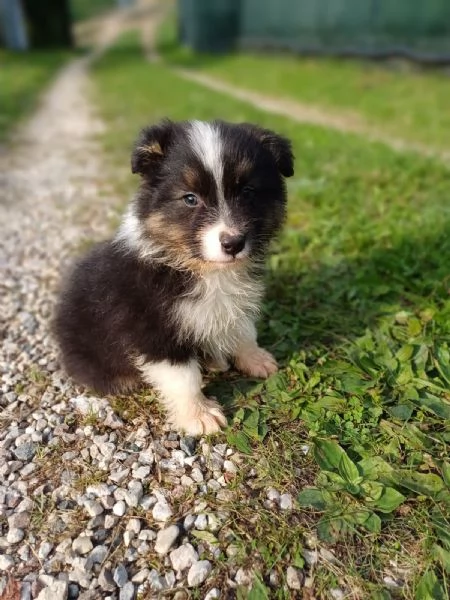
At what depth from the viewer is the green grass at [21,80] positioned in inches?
480

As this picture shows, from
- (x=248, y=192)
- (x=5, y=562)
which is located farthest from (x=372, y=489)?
(x=5, y=562)

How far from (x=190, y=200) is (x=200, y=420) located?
4.22 feet

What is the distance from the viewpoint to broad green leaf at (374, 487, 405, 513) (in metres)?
2.54

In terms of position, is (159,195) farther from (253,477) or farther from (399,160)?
(399,160)

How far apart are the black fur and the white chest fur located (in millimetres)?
58

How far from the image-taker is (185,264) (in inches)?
114

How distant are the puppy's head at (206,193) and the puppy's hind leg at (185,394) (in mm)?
609

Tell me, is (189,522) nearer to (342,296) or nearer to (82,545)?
(82,545)

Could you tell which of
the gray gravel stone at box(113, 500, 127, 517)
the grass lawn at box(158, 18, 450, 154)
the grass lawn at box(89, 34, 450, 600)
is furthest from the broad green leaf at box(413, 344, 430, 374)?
the grass lawn at box(158, 18, 450, 154)

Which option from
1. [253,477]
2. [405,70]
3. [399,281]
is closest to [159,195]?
[253,477]

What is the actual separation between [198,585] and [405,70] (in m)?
16.7

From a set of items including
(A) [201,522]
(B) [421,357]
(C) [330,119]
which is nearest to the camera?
(A) [201,522]

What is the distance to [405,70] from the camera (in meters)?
15.8

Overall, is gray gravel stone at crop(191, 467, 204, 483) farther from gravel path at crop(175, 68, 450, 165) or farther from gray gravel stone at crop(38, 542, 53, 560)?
gravel path at crop(175, 68, 450, 165)
